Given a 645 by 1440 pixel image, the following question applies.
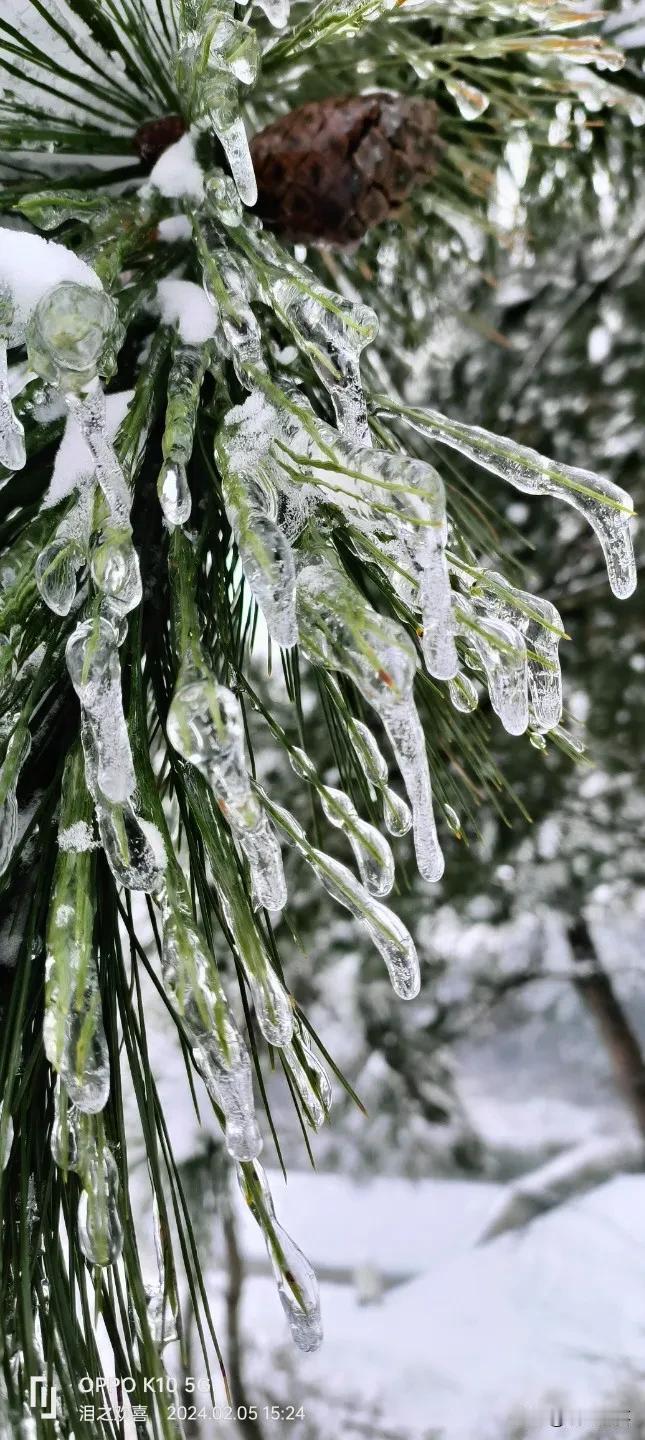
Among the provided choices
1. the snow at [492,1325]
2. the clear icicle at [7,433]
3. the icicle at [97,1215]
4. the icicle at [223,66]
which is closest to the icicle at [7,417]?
the clear icicle at [7,433]

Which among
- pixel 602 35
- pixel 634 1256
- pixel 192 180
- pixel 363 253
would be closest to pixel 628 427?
pixel 602 35

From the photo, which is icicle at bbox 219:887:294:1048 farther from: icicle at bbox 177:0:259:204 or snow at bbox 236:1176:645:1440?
snow at bbox 236:1176:645:1440

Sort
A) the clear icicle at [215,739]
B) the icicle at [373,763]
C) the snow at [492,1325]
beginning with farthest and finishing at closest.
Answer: the snow at [492,1325]
the icicle at [373,763]
the clear icicle at [215,739]

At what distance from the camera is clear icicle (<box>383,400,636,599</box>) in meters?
0.33

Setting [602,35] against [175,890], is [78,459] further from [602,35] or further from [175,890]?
[602,35]

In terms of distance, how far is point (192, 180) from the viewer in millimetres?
428

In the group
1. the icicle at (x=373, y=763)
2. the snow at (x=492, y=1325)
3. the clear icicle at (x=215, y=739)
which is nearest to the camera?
the clear icicle at (x=215, y=739)

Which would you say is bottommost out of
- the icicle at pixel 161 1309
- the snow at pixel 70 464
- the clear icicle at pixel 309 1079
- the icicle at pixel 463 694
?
the icicle at pixel 161 1309

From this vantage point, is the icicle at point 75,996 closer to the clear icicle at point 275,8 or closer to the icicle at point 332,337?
the icicle at point 332,337

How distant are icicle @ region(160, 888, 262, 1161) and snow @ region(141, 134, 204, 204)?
1.00 ft

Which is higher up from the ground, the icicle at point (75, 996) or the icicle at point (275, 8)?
the icicle at point (275, 8)

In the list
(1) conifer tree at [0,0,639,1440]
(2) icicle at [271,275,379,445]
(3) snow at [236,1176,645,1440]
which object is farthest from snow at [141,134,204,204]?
(3) snow at [236,1176,645,1440]

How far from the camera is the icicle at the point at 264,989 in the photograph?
305 millimetres

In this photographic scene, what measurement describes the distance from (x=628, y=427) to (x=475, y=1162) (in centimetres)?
161
